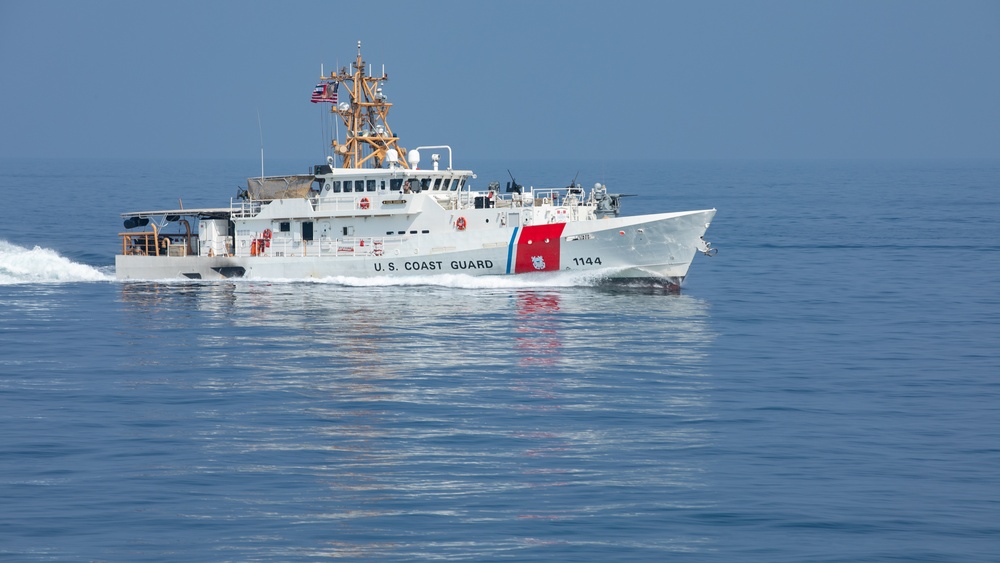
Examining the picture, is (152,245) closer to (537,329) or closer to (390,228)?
(390,228)

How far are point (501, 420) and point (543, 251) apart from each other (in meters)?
17.6

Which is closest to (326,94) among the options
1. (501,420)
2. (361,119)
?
(361,119)

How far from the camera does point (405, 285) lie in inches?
1602

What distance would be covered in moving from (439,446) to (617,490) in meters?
3.75

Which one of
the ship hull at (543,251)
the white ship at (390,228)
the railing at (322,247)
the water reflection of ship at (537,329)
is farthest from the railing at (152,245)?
the water reflection of ship at (537,329)

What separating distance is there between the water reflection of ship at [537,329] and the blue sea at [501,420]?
0.16 m

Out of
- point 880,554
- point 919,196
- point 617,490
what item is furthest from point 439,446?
point 919,196

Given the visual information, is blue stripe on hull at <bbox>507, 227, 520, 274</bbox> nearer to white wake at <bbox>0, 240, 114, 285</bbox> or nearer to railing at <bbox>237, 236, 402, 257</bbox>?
railing at <bbox>237, 236, 402, 257</bbox>

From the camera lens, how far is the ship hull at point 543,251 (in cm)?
3856

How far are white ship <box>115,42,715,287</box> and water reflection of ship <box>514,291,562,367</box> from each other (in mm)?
2268

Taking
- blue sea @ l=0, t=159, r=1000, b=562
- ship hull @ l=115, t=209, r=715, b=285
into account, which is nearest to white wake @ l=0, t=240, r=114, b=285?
blue sea @ l=0, t=159, r=1000, b=562

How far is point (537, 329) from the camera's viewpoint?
3225 centimetres

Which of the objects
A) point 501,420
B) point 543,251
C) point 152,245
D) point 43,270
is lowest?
point 501,420

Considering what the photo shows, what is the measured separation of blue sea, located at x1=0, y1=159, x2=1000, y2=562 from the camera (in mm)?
16266
